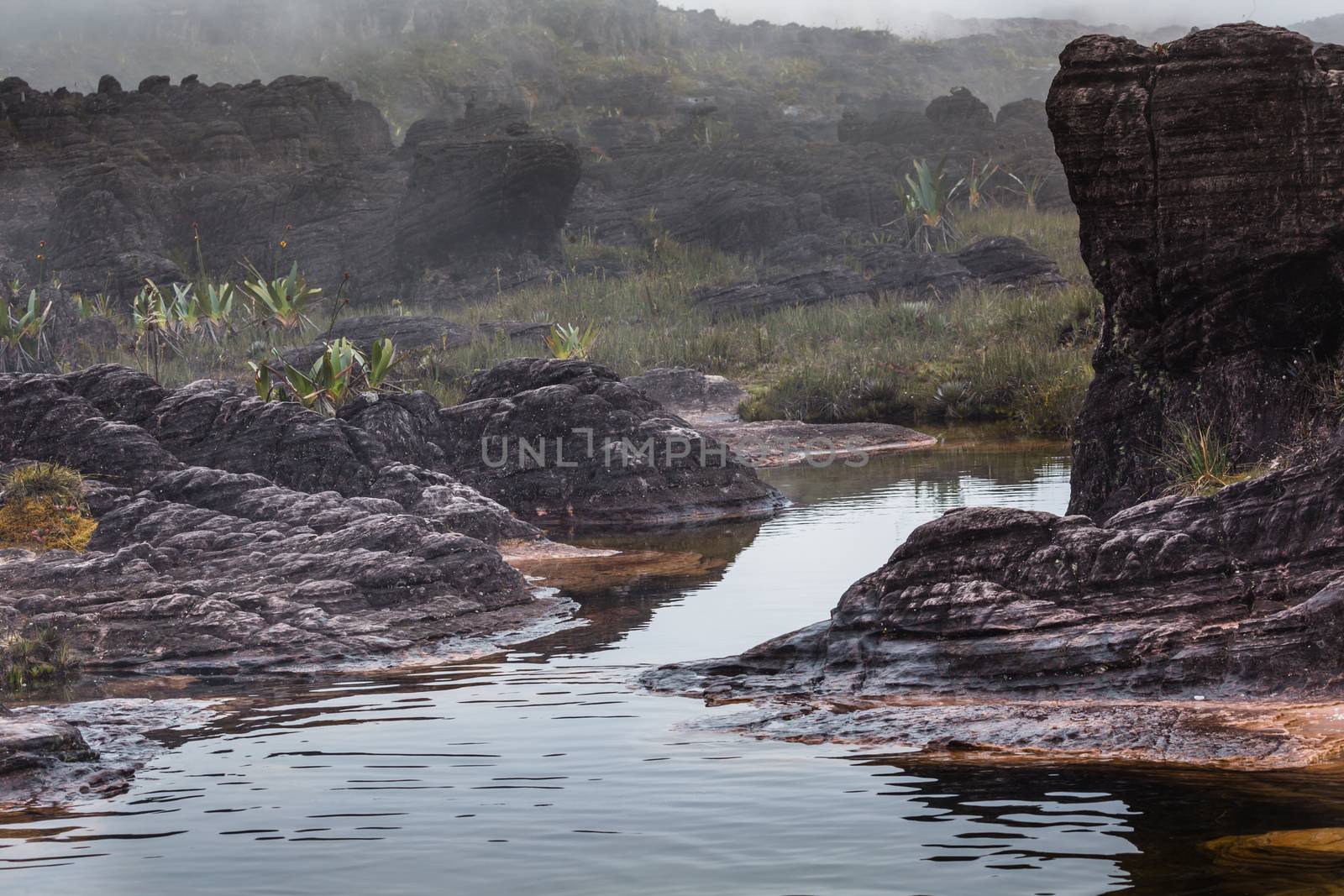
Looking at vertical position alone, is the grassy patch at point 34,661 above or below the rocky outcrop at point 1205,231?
below

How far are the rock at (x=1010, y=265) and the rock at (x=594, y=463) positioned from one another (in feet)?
64.1

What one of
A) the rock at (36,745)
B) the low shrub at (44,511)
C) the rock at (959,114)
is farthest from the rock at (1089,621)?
the rock at (959,114)

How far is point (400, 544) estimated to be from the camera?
38.4 feet

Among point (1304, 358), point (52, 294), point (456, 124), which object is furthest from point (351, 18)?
point (1304, 358)

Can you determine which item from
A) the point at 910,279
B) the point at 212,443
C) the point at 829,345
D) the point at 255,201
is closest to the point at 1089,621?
the point at 212,443

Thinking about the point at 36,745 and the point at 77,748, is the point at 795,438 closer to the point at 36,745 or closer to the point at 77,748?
the point at 77,748

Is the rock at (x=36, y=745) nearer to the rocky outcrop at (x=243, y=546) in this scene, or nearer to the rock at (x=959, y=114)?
the rocky outcrop at (x=243, y=546)

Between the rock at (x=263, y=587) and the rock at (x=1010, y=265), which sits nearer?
the rock at (x=263, y=587)

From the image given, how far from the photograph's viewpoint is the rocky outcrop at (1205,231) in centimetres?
1062

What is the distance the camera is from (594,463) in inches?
706

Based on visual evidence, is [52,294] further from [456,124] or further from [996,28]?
[996,28]

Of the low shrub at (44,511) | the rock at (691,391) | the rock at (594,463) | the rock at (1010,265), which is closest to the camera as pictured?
the low shrub at (44,511)

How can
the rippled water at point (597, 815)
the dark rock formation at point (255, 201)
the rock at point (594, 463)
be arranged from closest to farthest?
the rippled water at point (597, 815) → the rock at point (594, 463) → the dark rock formation at point (255, 201)

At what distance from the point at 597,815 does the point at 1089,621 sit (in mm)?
2968
